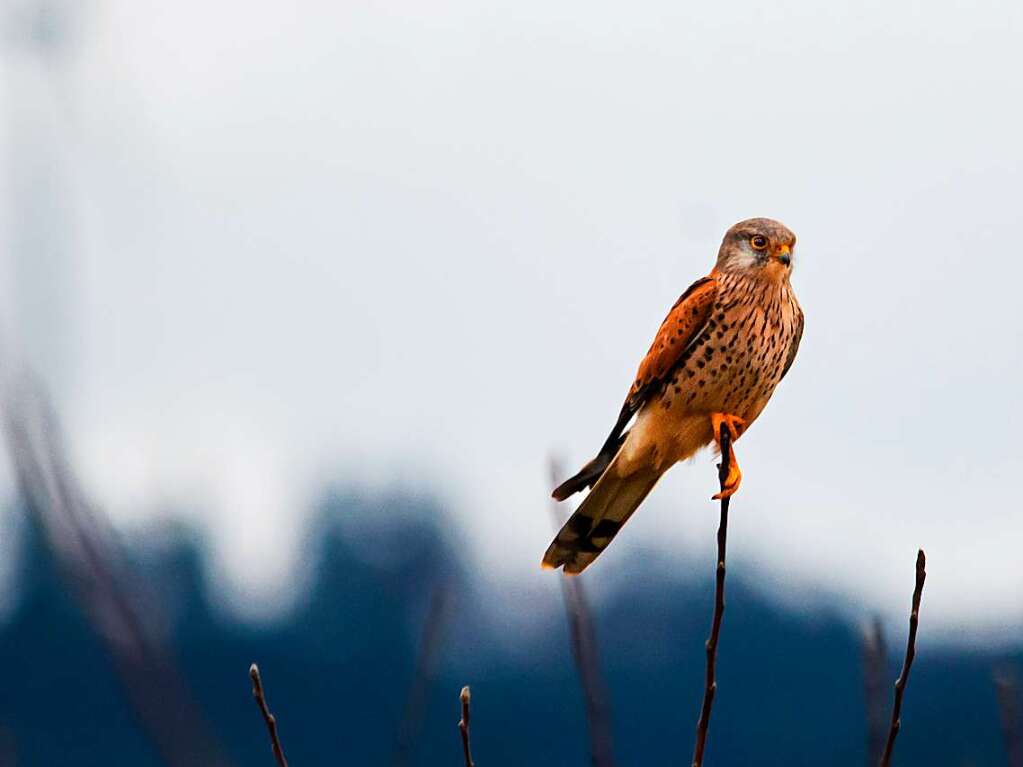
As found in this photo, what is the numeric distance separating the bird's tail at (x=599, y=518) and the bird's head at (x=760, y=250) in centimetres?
56

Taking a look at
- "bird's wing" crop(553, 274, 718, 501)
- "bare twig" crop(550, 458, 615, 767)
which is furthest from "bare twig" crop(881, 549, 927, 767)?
"bird's wing" crop(553, 274, 718, 501)

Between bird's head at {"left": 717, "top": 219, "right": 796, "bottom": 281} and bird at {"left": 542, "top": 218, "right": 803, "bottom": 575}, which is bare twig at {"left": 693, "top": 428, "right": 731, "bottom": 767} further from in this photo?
bird's head at {"left": 717, "top": 219, "right": 796, "bottom": 281}

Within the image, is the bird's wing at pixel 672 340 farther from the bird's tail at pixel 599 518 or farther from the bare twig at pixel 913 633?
the bare twig at pixel 913 633

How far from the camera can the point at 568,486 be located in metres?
4.23

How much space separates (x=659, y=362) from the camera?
4.19 m

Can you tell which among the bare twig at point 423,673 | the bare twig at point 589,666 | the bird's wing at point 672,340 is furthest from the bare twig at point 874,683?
the bird's wing at point 672,340

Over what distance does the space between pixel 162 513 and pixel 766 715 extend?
26116 mm

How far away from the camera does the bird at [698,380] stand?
13.3ft

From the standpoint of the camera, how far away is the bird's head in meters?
4.21

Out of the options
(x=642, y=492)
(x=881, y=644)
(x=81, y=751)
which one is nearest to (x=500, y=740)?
(x=81, y=751)

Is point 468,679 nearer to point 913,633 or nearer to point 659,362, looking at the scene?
point 659,362

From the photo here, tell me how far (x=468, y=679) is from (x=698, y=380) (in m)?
24.6

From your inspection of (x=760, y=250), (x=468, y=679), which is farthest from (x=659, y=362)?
(x=468, y=679)

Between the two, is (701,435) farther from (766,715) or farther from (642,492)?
(766,715)
